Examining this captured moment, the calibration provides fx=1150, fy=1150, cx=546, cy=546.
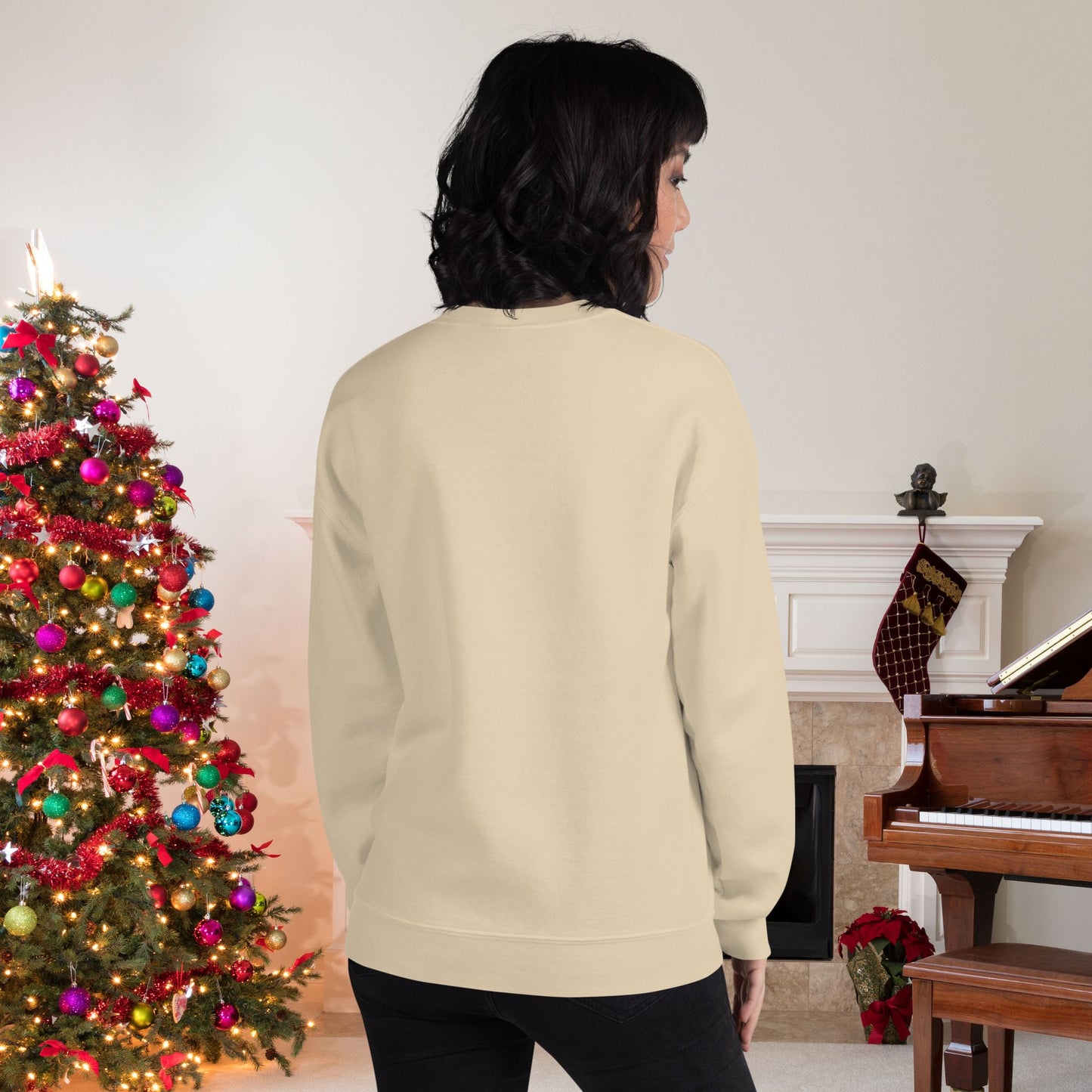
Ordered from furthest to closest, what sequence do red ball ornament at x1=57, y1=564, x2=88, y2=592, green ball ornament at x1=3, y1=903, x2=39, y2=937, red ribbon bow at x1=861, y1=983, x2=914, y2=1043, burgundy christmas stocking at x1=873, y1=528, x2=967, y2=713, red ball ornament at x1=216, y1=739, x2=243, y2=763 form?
burgundy christmas stocking at x1=873, y1=528, x2=967, y2=713 → red ribbon bow at x1=861, y1=983, x2=914, y2=1043 → red ball ornament at x1=216, y1=739, x2=243, y2=763 → red ball ornament at x1=57, y1=564, x2=88, y2=592 → green ball ornament at x1=3, y1=903, x2=39, y2=937

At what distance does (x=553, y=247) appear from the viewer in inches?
33.3

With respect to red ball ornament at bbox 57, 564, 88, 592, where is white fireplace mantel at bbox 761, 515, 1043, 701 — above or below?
below

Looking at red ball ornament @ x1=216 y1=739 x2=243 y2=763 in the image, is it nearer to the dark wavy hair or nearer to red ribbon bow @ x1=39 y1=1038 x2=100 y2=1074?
red ribbon bow @ x1=39 y1=1038 x2=100 y2=1074

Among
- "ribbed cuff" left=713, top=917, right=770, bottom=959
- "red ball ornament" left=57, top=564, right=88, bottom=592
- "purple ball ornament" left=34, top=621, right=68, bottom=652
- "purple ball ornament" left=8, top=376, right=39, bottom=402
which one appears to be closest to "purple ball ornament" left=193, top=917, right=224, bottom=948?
"purple ball ornament" left=34, top=621, right=68, bottom=652

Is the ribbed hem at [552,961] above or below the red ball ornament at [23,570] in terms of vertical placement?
above

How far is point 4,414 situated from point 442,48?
6.25ft

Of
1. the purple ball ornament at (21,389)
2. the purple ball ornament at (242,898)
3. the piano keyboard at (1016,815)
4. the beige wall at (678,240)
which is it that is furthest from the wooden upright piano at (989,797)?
the purple ball ornament at (21,389)

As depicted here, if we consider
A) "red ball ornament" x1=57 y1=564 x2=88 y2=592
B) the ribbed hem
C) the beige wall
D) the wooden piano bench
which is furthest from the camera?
the beige wall

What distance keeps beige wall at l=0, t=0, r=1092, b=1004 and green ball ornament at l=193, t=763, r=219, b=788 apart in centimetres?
85

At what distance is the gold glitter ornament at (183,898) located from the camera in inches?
102

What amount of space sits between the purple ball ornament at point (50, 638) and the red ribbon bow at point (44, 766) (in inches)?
9.1

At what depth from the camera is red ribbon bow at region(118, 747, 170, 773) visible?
2.65 m

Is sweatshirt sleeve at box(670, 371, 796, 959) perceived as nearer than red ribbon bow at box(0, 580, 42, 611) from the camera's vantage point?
Yes

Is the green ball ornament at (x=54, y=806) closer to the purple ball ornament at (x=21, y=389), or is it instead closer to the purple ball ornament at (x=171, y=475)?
the purple ball ornament at (x=171, y=475)
